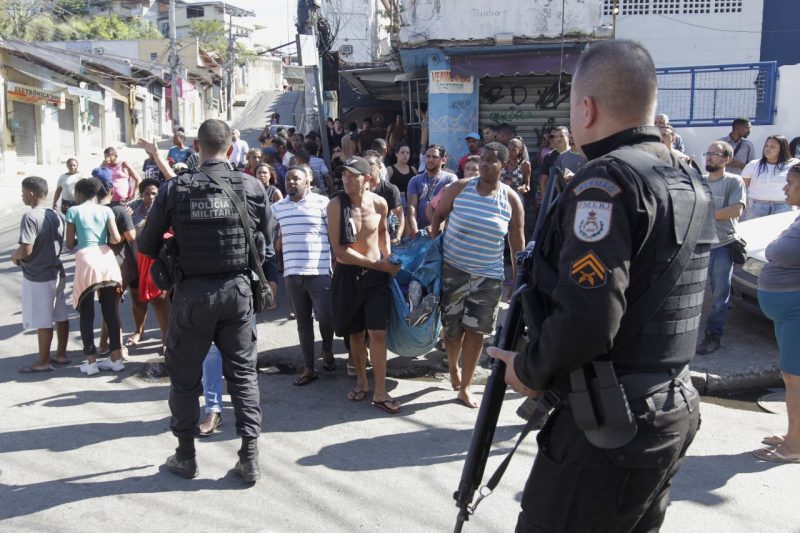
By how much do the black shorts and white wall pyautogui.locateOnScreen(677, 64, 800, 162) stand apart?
8.52 meters

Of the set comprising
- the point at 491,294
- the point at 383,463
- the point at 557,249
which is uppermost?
the point at 557,249

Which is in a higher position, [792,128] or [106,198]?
[792,128]

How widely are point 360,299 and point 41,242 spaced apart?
291 cm

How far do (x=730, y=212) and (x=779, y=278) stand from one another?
6.41 feet

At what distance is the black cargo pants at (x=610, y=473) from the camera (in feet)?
6.38

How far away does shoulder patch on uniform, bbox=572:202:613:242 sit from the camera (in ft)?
6.04

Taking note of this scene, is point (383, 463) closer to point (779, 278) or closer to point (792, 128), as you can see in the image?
point (779, 278)

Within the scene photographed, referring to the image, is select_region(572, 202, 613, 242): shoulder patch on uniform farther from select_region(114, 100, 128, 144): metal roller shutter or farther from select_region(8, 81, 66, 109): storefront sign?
select_region(114, 100, 128, 144): metal roller shutter

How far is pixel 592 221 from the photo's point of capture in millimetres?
1862

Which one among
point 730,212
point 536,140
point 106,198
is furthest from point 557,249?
point 536,140

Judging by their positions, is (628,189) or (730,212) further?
(730,212)

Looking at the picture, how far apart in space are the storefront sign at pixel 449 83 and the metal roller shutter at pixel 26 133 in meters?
18.2

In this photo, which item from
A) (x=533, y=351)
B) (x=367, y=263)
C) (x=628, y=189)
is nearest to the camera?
(x=628, y=189)

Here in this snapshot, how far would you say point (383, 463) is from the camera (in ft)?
14.0
